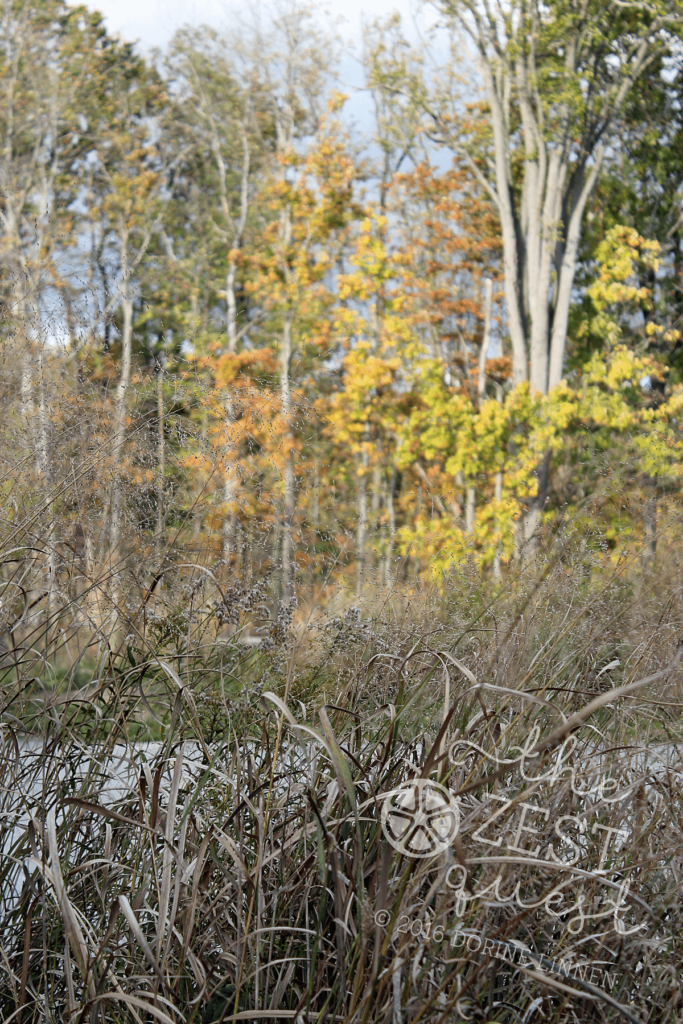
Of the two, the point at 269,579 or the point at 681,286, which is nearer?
the point at 269,579

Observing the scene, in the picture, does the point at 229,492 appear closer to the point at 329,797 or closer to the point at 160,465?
the point at 160,465

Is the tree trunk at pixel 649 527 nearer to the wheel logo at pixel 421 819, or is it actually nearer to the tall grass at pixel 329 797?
the tall grass at pixel 329 797

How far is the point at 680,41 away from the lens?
1005 cm

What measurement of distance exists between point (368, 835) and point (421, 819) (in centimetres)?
15

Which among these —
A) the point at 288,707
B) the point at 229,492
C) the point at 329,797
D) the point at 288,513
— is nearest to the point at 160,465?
the point at 229,492

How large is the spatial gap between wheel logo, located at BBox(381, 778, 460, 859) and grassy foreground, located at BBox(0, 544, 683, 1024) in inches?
0.9

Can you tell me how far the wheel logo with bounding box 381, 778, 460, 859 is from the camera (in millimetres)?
1069

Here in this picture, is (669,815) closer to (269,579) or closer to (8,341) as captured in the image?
(269,579)

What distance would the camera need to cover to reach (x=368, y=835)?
120 cm

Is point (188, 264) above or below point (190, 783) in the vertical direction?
above

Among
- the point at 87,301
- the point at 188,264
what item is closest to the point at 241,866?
the point at 87,301

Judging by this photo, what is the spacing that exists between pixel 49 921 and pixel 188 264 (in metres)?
15.9

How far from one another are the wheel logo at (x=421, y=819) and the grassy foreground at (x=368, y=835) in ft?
0.08

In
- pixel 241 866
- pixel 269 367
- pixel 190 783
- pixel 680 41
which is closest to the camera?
pixel 241 866
